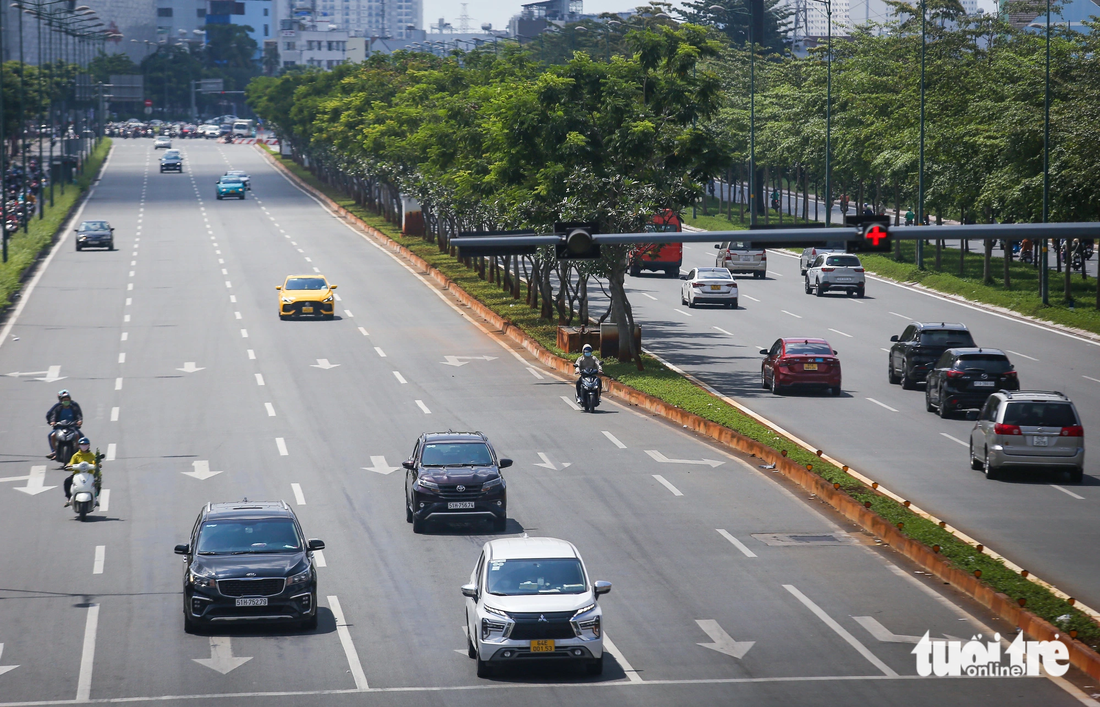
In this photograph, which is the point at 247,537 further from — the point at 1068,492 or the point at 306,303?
the point at 306,303

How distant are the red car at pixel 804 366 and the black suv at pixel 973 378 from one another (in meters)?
3.77

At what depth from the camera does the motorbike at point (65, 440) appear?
29516mm

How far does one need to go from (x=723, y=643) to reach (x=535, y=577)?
2.71 m

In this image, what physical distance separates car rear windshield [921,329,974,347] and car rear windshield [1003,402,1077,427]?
1113 cm

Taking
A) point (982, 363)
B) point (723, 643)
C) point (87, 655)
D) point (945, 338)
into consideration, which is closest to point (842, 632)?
point (723, 643)

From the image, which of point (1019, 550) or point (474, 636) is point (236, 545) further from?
point (1019, 550)

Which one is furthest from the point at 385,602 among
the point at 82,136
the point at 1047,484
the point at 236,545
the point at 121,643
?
the point at 82,136

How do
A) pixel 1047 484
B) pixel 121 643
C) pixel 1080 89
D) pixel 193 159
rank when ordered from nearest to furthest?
pixel 121 643 < pixel 1047 484 < pixel 1080 89 < pixel 193 159

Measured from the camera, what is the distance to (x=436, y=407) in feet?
118

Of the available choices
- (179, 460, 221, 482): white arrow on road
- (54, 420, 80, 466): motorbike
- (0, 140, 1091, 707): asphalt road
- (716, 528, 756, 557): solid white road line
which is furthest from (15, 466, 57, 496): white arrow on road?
(716, 528, 756, 557): solid white road line

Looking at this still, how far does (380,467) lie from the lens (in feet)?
95.8

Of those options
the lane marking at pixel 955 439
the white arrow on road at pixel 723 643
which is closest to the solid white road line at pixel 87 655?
the white arrow on road at pixel 723 643

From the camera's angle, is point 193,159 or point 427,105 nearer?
point 427,105

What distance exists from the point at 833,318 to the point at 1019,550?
31.1 metres
